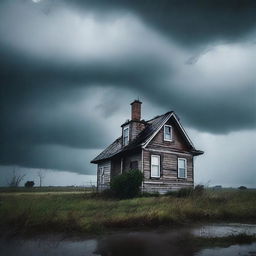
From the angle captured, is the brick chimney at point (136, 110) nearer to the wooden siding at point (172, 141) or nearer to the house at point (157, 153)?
the house at point (157, 153)

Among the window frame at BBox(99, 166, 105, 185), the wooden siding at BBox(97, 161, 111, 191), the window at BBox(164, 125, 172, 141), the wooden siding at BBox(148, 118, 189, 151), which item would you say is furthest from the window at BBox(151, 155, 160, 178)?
the window frame at BBox(99, 166, 105, 185)

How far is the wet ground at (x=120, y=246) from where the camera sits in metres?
6.43

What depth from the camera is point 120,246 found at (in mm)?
7039

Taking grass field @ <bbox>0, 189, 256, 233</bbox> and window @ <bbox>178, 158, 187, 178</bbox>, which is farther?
window @ <bbox>178, 158, 187, 178</bbox>

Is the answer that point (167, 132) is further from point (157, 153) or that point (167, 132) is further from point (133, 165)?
point (133, 165)

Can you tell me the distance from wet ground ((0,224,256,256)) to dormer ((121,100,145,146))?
15.8m

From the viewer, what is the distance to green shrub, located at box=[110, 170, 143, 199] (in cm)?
1920

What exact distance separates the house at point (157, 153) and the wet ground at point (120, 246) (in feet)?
42.5

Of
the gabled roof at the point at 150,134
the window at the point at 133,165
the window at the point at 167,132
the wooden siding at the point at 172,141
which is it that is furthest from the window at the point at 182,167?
the window at the point at 133,165

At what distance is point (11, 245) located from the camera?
277 inches

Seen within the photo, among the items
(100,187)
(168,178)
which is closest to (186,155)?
(168,178)

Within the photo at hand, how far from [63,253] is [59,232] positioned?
7.61 feet

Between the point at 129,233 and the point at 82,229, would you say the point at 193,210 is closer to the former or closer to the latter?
the point at 129,233

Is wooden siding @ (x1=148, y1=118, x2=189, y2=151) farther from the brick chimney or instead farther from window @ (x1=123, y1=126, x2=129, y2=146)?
window @ (x1=123, y1=126, x2=129, y2=146)
